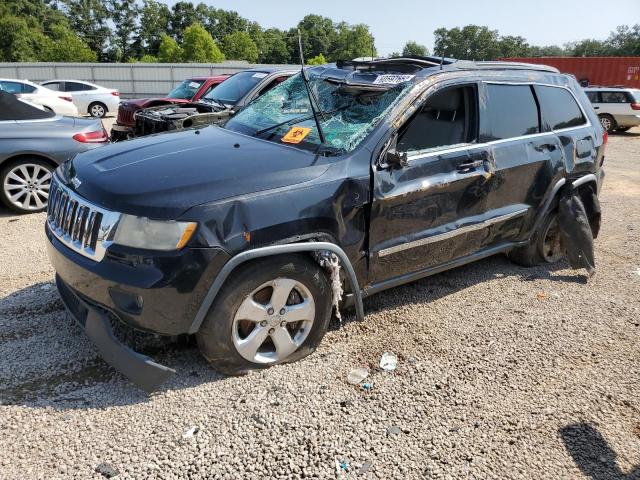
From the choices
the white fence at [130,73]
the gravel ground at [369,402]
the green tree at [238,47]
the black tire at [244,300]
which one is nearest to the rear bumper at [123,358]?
the gravel ground at [369,402]

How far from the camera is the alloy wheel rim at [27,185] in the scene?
603cm

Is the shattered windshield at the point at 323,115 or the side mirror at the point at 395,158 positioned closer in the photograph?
the side mirror at the point at 395,158

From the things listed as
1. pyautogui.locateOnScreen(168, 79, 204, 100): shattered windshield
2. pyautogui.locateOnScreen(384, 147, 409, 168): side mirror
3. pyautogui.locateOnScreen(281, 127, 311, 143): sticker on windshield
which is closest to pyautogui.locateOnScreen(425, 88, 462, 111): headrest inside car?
pyautogui.locateOnScreen(384, 147, 409, 168): side mirror

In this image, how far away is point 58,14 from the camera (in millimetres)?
77188

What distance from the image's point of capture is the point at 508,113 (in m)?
4.16

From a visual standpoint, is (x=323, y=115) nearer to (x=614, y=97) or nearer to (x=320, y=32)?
(x=614, y=97)

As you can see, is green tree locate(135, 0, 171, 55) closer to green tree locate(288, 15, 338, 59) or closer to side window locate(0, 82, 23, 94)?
green tree locate(288, 15, 338, 59)

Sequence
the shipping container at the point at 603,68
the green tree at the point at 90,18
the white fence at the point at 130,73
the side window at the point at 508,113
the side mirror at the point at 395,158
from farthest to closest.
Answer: the green tree at the point at 90,18 < the white fence at the point at 130,73 < the shipping container at the point at 603,68 < the side window at the point at 508,113 < the side mirror at the point at 395,158

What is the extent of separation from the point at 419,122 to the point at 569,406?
2054 mm

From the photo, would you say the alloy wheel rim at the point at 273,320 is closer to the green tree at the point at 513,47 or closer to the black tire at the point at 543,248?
the black tire at the point at 543,248

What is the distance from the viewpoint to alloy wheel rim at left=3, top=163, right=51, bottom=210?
6.03 metres

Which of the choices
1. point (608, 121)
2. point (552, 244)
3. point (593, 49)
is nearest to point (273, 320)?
point (552, 244)

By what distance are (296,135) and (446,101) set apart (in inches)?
47.2

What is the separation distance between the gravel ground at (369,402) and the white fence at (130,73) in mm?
29381
